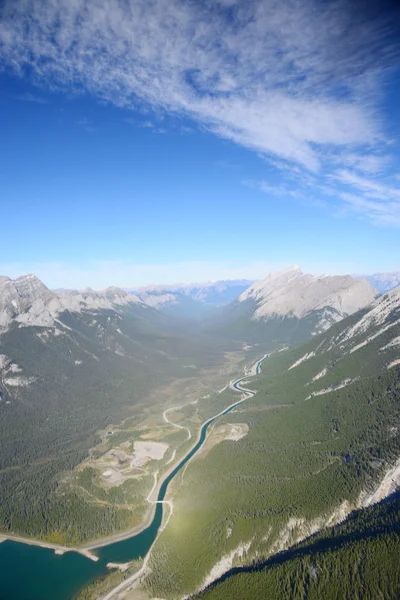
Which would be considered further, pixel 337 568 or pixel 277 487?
pixel 277 487

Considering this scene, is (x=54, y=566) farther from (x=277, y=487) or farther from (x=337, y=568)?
(x=337, y=568)

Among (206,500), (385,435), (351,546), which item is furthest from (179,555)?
(385,435)

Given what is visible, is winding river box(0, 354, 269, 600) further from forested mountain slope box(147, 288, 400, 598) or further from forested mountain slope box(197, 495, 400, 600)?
forested mountain slope box(197, 495, 400, 600)

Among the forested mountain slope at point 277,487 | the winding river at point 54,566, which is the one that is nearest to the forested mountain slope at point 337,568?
the forested mountain slope at point 277,487

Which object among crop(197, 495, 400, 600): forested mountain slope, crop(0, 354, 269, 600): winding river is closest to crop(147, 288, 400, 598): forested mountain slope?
crop(197, 495, 400, 600): forested mountain slope

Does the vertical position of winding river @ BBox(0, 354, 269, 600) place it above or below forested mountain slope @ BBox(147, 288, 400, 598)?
below

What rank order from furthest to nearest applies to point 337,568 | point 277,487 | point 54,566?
point 277,487, point 54,566, point 337,568

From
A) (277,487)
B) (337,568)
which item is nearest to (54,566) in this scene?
(277,487)

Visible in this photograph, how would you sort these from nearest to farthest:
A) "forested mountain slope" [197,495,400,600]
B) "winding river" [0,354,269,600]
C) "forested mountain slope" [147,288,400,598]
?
1. "forested mountain slope" [197,495,400,600]
2. "forested mountain slope" [147,288,400,598]
3. "winding river" [0,354,269,600]

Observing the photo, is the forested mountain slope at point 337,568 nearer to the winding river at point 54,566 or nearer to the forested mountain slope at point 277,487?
the forested mountain slope at point 277,487
